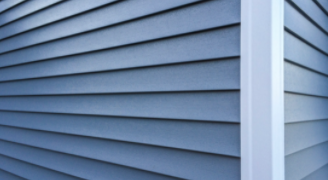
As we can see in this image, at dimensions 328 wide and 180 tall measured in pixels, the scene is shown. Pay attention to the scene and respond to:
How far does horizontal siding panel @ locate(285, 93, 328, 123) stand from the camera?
3.92 feet

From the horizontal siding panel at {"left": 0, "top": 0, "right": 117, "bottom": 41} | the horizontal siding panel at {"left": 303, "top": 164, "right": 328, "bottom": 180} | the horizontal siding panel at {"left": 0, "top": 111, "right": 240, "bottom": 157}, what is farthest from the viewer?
the horizontal siding panel at {"left": 0, "top": 0, "right": 117, "bottom": 41}

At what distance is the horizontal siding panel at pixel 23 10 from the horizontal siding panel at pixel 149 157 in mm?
994

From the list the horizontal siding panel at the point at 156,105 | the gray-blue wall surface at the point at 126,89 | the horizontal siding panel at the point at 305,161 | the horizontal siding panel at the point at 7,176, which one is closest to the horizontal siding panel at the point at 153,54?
the gray-blue wall surface at the point at 126,89

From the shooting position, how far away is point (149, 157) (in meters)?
1.44

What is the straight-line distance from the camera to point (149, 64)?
144cm

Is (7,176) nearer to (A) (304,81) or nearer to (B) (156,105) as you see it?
(B) (156,105)

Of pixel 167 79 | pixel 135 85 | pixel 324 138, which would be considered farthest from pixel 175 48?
pixel 324 138

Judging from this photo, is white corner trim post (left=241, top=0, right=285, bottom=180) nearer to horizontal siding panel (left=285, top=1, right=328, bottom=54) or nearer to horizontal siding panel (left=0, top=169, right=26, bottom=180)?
horizontal siding panel (left=285, top=1, right=328, bottom=54)

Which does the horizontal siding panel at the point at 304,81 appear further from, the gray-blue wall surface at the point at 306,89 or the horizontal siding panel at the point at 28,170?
the horizontal siding panel at the point at 28,170

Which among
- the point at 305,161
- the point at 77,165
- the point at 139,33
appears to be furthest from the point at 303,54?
the point at 77,165

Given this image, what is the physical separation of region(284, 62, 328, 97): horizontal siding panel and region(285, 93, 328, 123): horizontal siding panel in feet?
0.10

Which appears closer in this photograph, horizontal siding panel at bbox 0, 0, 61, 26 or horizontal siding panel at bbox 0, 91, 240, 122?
horizontal siding panel at bbox 0, 91, 240, 122

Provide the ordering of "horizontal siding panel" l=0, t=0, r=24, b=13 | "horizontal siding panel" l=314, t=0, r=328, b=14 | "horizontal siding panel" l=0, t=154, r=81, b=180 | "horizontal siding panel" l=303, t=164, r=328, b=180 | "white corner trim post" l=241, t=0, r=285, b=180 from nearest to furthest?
"white corner trim post" l=241, t=0, r=285, b=180 → "horizontal siding panel" l=303, t=164, r=328, b=180 → "horizontal siding panel" l=314, t=0, r=328, b=14 → "horizontal siding panel" l=0, t=154, r=81, b=180 → "horizontal siding panel" l=0, t=0, r=24, b=13


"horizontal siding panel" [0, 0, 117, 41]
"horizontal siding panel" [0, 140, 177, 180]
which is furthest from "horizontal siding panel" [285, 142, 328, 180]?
"horizontal siding panel" [0, 0, 117, 41]
